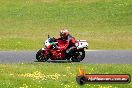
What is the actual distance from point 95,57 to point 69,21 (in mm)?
24570

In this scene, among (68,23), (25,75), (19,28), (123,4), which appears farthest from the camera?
(123,4)

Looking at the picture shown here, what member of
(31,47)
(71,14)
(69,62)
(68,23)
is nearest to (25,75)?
(69,62)

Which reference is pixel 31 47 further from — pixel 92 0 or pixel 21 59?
pixel 92 0

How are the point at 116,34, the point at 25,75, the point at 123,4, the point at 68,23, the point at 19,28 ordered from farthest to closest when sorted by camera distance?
the point at 123,4 < the point at 68,23 < the point at 19,28 < the point at 116,34 < the point at 25,75

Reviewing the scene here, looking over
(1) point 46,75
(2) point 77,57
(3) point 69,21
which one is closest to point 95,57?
(2) point 77,57

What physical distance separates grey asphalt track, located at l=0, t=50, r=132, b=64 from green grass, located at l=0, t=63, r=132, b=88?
10.2 feet

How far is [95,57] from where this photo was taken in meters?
25.4

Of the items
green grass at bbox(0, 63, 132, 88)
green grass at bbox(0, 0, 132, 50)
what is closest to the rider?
green grass at bbox(0, 63, 132, 88)

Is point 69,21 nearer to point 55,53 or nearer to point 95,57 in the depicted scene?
point 95,57

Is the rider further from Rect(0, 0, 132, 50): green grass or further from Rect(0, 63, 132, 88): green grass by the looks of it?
Rect(0, 0, 132, 50): green grass

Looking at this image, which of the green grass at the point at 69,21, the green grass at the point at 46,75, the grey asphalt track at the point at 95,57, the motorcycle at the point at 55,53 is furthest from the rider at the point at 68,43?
the green grass at the point at 69,21

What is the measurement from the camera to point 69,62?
2316 centimetres

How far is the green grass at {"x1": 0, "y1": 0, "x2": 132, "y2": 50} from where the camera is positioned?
36188mm

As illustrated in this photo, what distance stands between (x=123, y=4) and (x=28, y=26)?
46.3ft
